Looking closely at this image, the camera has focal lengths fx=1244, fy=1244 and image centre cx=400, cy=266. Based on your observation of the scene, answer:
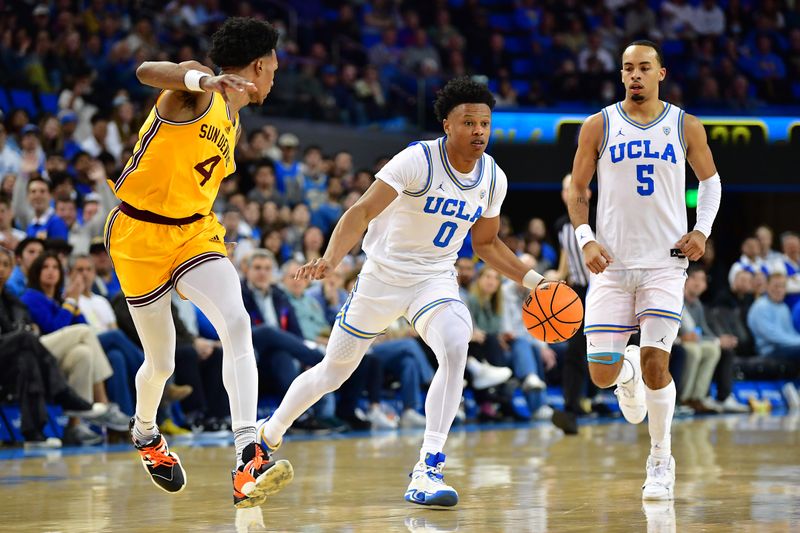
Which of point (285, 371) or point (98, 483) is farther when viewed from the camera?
point (285, 371)

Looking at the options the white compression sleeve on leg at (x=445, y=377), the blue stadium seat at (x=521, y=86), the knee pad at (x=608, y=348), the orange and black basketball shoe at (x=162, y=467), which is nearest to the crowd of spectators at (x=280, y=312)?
the orange and black basketball shoe at (x=162, y=467)

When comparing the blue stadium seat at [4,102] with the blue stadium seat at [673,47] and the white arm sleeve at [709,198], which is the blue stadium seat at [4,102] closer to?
Result: the white arm sleeve at [709,198]

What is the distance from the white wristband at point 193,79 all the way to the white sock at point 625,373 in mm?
3080

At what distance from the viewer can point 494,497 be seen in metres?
6.79

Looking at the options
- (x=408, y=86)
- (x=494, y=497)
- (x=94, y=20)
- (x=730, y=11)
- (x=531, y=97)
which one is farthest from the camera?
(x=730, y=11)

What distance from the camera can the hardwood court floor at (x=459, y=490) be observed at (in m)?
5.81

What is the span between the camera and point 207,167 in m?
6.10

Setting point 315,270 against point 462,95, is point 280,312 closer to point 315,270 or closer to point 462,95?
point 462,95

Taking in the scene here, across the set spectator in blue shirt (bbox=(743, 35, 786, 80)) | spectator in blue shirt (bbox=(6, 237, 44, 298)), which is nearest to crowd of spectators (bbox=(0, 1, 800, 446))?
spectator in blue shirt (bbox=(6, 237, 44, 298))

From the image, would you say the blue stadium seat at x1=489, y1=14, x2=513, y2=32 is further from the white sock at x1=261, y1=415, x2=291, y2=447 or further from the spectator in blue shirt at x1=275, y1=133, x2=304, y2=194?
the white sock at x1=261, y1=415, x2=291, y2=447

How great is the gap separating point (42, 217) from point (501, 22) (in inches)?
506

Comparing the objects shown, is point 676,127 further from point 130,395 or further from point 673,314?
point 130,395

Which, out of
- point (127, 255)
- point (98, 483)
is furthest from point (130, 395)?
point (127, 255)

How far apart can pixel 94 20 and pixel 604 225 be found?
38.9 feet
